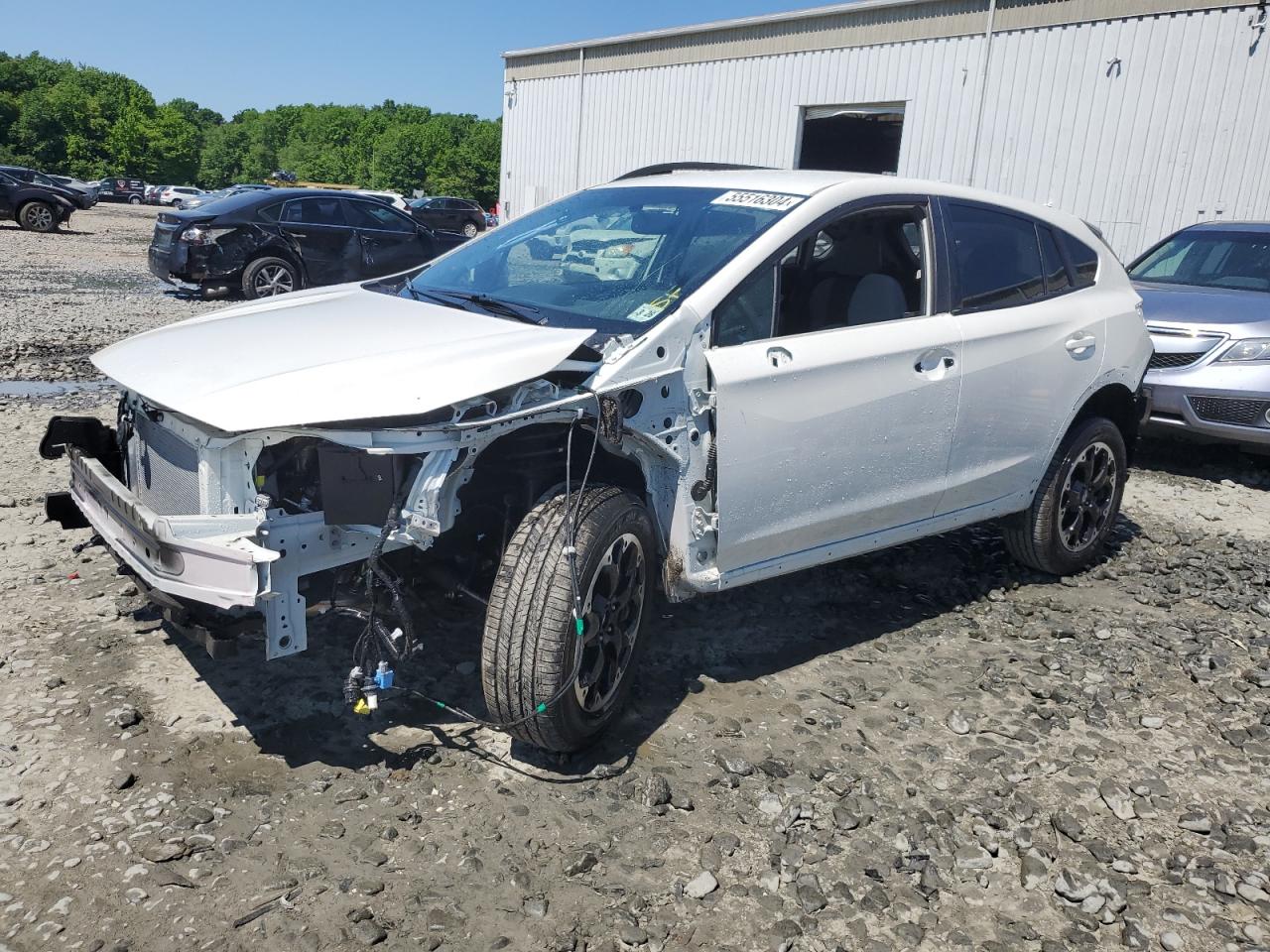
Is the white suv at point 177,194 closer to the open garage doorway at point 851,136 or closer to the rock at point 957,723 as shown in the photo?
the open garage doorway at point 851,136

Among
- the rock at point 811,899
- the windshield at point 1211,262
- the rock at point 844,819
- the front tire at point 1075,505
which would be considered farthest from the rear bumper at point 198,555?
the windshield at point 1211,262

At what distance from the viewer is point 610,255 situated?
405 cm

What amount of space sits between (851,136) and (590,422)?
70.6 feet

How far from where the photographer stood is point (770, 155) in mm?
19641

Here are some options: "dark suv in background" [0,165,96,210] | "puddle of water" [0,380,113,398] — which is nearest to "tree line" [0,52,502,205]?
"dark suv in background" [0,165,96,210]

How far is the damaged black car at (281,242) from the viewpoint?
12898 mm

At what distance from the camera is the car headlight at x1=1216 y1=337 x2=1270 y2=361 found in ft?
24.1

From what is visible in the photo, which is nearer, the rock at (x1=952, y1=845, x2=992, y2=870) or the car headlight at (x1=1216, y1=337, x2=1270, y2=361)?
the rock at (x1=952, y1=845, x2=992, y2=870)

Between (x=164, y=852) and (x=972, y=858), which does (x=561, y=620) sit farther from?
(x=972, y=858)

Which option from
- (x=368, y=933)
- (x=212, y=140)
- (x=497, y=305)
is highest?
(x=212, y=140)

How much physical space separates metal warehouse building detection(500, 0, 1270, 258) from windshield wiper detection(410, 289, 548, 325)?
1302cm

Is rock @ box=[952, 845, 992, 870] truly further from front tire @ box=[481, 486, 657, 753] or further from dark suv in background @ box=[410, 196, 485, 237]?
dark suv in background @ box=[410, 196, 485, 237]

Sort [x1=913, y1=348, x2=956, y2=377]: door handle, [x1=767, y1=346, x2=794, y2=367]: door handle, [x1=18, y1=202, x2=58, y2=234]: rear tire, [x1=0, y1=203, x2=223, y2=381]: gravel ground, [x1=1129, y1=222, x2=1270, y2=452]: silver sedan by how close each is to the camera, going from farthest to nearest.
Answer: [x1=18, y1=202, x2=58, y2=234]: rear tire, [x1=0, y1=203, x2=223, y2=381]: gravel ground, [x1=1129, y1=222, x2=1270, y2=452]: silver sedan, [x1=913, y1=348, x2=956, y2=377]: door handle, [x1=767, y1=346, x2=794, y2=367]: door handle

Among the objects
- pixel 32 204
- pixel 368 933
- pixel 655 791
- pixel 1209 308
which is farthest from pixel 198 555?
pixel 32 204
